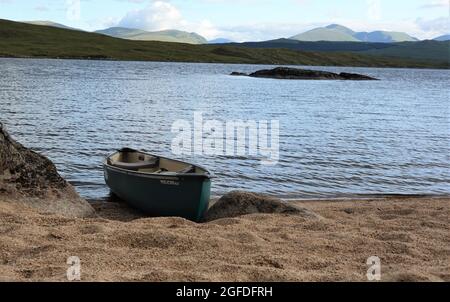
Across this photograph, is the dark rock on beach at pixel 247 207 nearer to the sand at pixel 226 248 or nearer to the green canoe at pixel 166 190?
the green canoe at pixel 166 190

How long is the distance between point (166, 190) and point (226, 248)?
5745mm

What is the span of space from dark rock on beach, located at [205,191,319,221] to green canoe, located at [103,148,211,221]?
0.44 m

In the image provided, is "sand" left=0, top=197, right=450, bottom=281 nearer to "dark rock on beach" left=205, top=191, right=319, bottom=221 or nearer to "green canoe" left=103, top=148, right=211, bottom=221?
"dark rock on beach" left=205, top=191, right=319, bottom=221

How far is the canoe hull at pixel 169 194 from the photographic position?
622 inches

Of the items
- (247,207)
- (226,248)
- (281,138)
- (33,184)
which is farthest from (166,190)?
(281,138)

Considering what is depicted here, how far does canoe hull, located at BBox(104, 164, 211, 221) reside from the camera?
1579 centimetres

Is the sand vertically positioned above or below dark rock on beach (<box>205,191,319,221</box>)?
above

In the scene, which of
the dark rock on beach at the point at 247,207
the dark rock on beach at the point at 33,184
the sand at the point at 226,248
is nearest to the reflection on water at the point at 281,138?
the dark rock on beach at the point at 33,184

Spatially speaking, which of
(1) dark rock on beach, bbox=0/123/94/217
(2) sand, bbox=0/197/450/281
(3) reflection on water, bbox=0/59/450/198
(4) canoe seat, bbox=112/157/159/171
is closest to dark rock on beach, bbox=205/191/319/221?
(2) sand, bbox=0/197/450/281

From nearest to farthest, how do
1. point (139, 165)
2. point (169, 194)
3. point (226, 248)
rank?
point (226, 248), point (169, 194), point (139, 165)

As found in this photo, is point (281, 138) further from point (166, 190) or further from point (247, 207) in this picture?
point (166, 190)

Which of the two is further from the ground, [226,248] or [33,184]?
[33,184]

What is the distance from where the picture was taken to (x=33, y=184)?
15.2 m

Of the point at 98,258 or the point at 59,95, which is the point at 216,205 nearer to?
the point at 98,258
